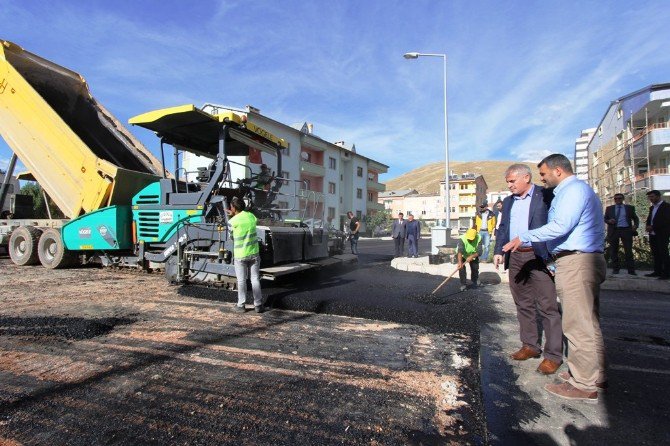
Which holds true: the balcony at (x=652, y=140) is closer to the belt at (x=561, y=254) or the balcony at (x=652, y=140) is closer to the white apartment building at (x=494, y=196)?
the white apartment building at (x=494, y=196)

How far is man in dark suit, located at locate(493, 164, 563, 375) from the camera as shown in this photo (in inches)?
125

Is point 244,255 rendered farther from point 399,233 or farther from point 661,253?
point 399,233

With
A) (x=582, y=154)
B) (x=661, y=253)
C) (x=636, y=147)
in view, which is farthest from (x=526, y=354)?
(x=582, y=154)

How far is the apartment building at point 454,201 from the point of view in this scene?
253 feet

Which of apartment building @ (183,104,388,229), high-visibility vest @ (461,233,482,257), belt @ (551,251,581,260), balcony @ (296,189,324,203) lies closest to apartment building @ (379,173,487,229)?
apartment building @ (183,104,388,229)

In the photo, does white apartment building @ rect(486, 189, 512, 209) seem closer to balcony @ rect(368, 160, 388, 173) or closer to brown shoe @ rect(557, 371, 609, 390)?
brown shoe @ rect(557, 371, 609, 390)

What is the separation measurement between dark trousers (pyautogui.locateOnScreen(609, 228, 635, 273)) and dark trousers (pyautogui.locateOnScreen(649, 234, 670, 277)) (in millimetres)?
442

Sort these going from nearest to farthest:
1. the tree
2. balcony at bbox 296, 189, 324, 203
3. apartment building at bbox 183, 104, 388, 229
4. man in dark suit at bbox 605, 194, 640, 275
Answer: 1. balcony at bbox 296, 189, 324, 203
2. man in dark suit at bbox 605, 194, 640, 275
3. apartment building at bbox 183, 104, 388, 229
4. the tree

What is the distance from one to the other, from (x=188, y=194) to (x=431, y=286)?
14.5ft

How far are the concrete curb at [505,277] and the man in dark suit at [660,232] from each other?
23 centimetres

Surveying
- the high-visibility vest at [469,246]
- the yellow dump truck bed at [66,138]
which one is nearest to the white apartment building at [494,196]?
the high-visibility vest at [469,246]

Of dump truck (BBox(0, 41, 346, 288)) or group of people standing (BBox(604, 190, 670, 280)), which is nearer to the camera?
dump truck (BBox(0, 41, 346, 288))

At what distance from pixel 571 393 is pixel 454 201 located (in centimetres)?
7812

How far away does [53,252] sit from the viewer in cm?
855
